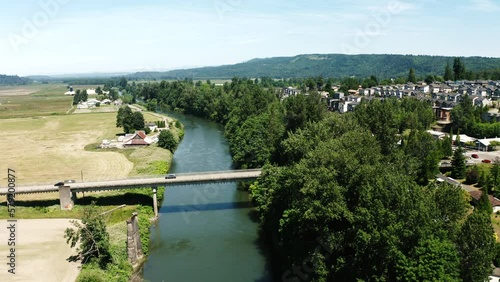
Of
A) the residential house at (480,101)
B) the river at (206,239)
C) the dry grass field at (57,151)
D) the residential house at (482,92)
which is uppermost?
the residential house at (482,92)

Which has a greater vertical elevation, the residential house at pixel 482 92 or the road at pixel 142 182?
the residential house at pixel 482 92

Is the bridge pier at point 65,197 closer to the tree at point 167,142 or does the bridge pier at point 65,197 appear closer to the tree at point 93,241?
the tree at point 93,241

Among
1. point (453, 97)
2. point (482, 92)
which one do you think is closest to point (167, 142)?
point (453, 97)

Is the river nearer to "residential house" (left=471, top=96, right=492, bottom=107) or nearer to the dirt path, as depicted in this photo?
the dirt path

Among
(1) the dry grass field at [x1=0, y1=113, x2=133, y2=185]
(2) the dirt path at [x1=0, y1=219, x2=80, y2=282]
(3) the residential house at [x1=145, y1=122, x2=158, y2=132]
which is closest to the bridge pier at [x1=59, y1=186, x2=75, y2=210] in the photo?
(2) the dirt path at [x1=0, y1=219, x2=80, y2=282]

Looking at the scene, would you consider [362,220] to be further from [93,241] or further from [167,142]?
[167,142]

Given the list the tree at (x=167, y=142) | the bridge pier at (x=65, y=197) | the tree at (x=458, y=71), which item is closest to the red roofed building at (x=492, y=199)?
the bridge pier at (x=65, y=197)

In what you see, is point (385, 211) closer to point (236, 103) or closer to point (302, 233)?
point (302, 233)
